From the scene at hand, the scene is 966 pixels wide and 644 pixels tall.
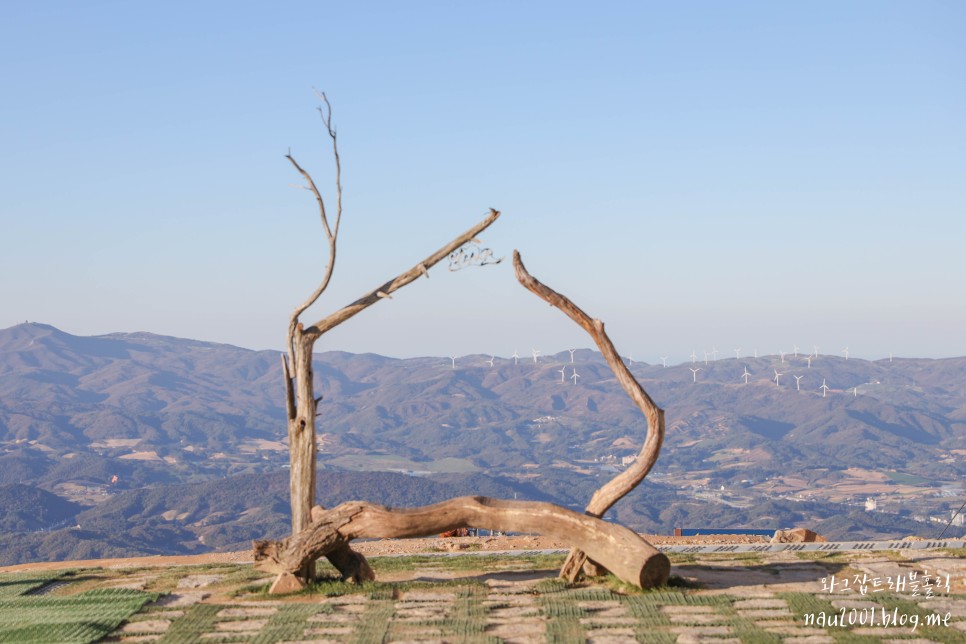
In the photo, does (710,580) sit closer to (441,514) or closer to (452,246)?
(441,514)

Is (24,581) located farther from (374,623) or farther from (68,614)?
(374,623)

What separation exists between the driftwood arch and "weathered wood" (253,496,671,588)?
16 mm

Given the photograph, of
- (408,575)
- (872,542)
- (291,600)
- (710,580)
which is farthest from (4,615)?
(872,542)

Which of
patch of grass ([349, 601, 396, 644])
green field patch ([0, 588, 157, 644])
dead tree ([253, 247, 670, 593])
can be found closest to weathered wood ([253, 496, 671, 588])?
dead tree ([253, 247, 670, 593])

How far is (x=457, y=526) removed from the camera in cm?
1834

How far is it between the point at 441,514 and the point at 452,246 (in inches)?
186

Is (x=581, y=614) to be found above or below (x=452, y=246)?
below

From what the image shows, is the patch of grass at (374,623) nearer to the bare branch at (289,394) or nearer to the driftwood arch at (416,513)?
the driftwood arch at (416,513)

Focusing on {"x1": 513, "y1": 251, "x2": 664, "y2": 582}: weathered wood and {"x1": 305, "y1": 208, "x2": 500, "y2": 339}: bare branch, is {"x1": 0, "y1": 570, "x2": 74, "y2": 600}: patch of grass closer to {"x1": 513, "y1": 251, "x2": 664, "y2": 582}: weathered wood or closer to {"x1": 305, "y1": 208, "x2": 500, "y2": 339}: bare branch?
{"x1": 305, "y1": 208, "x2": 500, "y2": 339}: bare branch

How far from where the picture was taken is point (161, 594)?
1891 centimetres

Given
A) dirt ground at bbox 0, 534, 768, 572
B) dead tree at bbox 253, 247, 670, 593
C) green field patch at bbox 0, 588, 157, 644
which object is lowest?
dirt ground at bbox 0, 534, 768, 572

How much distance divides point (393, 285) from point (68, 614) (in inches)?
295

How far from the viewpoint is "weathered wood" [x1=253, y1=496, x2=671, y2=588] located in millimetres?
17875

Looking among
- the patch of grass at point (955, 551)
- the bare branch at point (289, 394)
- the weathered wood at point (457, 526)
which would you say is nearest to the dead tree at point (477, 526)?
the weathered wood at point (457, 526)
